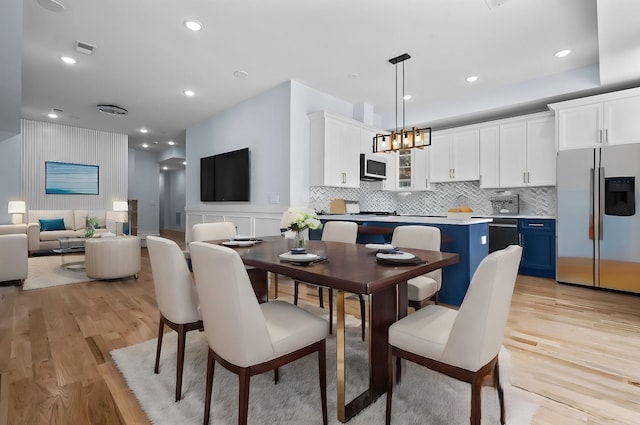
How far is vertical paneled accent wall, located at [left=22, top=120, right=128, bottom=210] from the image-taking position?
6855 millimetres

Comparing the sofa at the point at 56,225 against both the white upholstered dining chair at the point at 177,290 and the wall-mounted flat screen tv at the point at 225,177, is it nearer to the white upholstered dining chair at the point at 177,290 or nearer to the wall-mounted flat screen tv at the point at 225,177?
the wall-mounted flat screen tv at the point at 225,177

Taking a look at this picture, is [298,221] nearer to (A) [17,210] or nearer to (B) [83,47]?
(B) [83,47]

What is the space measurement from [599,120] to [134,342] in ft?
18.4

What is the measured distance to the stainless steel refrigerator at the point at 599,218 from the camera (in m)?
3.62

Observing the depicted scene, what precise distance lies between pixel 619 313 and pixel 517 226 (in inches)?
68.4

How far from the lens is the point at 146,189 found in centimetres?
1015

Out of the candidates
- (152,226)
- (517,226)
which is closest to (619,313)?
(517,226)

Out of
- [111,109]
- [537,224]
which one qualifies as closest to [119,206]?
[111,109]

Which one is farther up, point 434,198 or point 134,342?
point 434,198

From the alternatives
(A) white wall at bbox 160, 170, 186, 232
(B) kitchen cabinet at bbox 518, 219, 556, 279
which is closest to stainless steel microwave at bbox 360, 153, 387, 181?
(B) kitchen cabinet at bbox 518, 219, 556, 279

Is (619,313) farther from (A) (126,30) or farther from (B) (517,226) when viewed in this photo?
(A) (126,30)

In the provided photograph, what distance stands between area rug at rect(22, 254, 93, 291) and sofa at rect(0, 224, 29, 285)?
0.60 ft

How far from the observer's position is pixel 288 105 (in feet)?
14.6

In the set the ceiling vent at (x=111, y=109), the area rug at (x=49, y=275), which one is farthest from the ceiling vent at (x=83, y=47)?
the area rug at (x=49, y=275)
